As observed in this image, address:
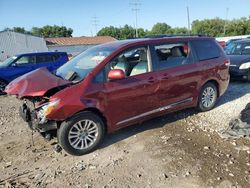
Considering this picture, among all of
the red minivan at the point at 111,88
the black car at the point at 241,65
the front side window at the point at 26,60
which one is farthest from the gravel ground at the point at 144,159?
the front side window at the point at 26,60

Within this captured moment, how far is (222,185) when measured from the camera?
341 centimetres

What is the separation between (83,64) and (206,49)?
296 centimetres

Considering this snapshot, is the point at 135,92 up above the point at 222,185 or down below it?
above

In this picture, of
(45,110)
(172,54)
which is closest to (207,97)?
(172,54)

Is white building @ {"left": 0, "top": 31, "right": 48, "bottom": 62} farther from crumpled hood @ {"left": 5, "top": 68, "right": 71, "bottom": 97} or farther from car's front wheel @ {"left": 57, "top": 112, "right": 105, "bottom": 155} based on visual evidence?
car's front wheel @ {"left": 57, "top": 112, "right": 105, "bottom": 155}

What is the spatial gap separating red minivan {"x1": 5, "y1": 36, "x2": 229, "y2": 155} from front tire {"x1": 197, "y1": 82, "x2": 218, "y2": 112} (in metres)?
0.14

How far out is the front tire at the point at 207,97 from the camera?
19.9 feet

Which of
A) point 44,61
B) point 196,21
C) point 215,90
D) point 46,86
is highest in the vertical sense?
point 196,21

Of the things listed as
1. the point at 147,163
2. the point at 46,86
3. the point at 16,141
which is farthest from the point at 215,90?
the point at 16,141

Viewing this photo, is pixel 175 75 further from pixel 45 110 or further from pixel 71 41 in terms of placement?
pixel 71 41

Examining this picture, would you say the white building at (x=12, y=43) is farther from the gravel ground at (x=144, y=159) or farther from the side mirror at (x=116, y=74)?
the side mirror at (x=116, y=74)

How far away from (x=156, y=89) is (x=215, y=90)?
80.9 inches

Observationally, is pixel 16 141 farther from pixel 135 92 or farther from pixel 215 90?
pixel 215 90

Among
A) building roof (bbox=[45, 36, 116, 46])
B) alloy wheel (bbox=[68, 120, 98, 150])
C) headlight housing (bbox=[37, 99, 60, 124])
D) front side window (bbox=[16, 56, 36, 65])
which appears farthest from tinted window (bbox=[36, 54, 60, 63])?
building roof (bbox=[45, 36, 116, 46])
